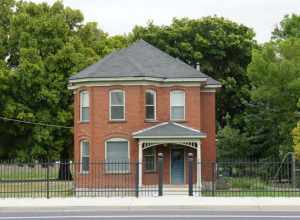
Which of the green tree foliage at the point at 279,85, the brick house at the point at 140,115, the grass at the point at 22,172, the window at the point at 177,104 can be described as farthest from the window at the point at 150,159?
→ the green tree foliage at the point at 279,85

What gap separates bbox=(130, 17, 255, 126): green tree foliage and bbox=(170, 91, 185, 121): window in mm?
17951

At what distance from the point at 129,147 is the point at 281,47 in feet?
43.5

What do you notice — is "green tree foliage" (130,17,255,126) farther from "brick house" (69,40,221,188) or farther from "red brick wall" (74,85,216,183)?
"red brick wall" (74,85,216,183)

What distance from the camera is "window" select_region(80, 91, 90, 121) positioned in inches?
1543

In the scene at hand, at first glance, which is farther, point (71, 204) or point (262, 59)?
point (262, 59)

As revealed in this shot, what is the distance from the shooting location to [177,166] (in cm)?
3931

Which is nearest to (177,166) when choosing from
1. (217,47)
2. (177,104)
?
(177,104)
